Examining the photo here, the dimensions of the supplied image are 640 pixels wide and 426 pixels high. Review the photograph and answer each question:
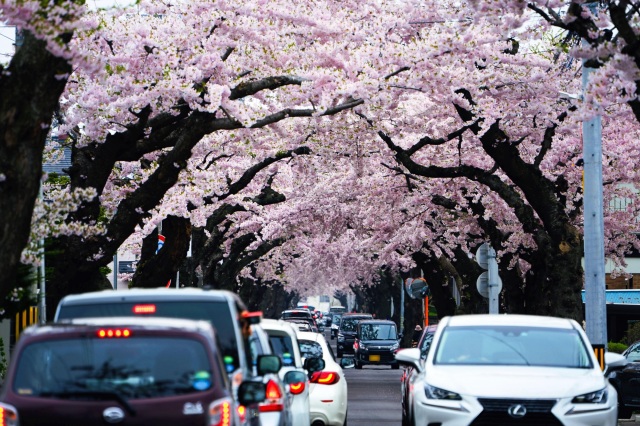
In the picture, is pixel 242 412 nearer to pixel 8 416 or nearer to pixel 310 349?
pixel 8 416

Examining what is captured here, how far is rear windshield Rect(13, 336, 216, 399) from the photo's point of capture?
319 inches

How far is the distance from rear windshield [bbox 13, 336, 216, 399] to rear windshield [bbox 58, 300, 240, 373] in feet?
6.67

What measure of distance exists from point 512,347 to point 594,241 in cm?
611

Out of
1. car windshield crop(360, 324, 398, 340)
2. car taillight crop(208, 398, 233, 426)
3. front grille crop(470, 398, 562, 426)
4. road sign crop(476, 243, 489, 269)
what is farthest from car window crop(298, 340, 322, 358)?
car windshield crop(360, 324, 398, 340)

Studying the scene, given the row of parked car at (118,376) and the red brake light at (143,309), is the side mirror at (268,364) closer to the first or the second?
the red brake light at (143,309)

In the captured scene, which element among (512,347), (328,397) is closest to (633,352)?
(328,397)

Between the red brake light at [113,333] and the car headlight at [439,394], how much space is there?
15.9ft

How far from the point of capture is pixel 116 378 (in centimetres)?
815

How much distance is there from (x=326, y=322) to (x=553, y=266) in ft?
319

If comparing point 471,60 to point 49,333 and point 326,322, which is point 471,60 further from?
point 326,322

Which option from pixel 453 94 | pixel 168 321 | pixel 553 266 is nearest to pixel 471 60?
pixel 453 94

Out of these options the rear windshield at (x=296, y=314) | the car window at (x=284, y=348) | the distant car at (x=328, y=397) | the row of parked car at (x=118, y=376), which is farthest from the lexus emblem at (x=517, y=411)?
the rear windshield at (x=296, y=314)

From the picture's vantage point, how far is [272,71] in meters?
23.0

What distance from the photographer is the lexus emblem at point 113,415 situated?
7988mm
